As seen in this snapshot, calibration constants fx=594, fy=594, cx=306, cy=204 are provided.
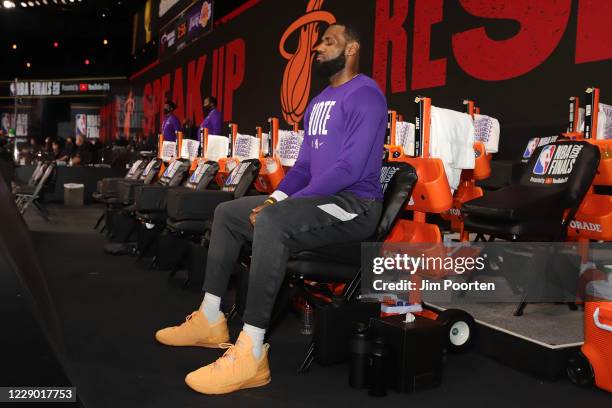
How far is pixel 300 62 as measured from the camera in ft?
27.2

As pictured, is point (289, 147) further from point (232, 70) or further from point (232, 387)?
point (232, 70)

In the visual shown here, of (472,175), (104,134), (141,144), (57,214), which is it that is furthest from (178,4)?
(472,175)

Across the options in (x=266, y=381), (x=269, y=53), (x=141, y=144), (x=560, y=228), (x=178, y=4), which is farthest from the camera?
(x=141, y=144)

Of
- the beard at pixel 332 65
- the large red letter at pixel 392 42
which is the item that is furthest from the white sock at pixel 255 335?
the large red letter at pixel 392 42

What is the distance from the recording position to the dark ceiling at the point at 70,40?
16.5 meters

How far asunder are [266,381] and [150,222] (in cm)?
269

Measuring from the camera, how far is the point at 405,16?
19.9ft

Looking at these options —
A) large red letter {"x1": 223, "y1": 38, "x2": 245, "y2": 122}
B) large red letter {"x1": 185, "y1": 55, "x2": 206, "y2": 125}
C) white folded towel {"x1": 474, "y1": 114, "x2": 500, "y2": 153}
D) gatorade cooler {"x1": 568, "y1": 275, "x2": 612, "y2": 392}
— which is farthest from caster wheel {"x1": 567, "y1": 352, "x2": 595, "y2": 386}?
large red letter {"x1": 185, "y1": 55, "x2": 206, "y2": 125}

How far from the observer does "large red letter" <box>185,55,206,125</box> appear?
1234cm

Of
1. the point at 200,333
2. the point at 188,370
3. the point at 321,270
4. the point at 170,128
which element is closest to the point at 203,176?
the point at 200,333

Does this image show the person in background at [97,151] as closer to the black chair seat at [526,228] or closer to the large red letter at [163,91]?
the large red letter at [163,91]

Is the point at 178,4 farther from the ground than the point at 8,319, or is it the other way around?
the point at 178,4

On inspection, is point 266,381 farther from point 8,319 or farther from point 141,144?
point 141,144

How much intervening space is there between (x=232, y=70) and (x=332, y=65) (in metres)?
8.69
